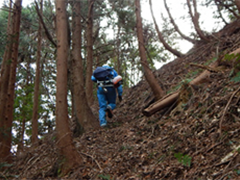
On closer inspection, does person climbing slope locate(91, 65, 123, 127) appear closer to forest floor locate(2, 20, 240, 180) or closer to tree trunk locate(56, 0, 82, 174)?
forest floor locate(2, 20, 240, 180)

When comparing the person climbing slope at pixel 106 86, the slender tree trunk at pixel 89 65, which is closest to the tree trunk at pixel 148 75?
the person climbing slope at pixel 106 86

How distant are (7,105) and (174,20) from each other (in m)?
8.81

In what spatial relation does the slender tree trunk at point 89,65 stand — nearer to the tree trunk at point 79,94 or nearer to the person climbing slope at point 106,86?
the tree trunk at point 79,94

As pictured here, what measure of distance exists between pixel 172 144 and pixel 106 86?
3540mm

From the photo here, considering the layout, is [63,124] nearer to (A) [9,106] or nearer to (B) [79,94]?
(B) [79,94]

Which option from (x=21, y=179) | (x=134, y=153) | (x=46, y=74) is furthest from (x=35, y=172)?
(x=46, y=74)

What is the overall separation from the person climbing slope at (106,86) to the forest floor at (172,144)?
482 millimetres

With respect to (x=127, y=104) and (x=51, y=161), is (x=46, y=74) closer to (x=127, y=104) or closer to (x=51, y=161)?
(x=127, y=104)

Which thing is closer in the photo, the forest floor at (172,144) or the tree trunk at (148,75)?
the forest floor at (172,144)

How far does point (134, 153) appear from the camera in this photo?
5.73 meters

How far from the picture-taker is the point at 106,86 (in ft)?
27.2

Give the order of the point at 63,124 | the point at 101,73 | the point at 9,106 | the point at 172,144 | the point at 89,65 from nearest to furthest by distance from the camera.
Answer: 1. the point at 172,144
2. the point at 63,124
3. the point at 101,73
4. the point at 9,106
5. the point at 89,65

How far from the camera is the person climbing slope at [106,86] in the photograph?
806 cm

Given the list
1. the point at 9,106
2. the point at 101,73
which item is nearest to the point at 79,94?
the point at 101,73
